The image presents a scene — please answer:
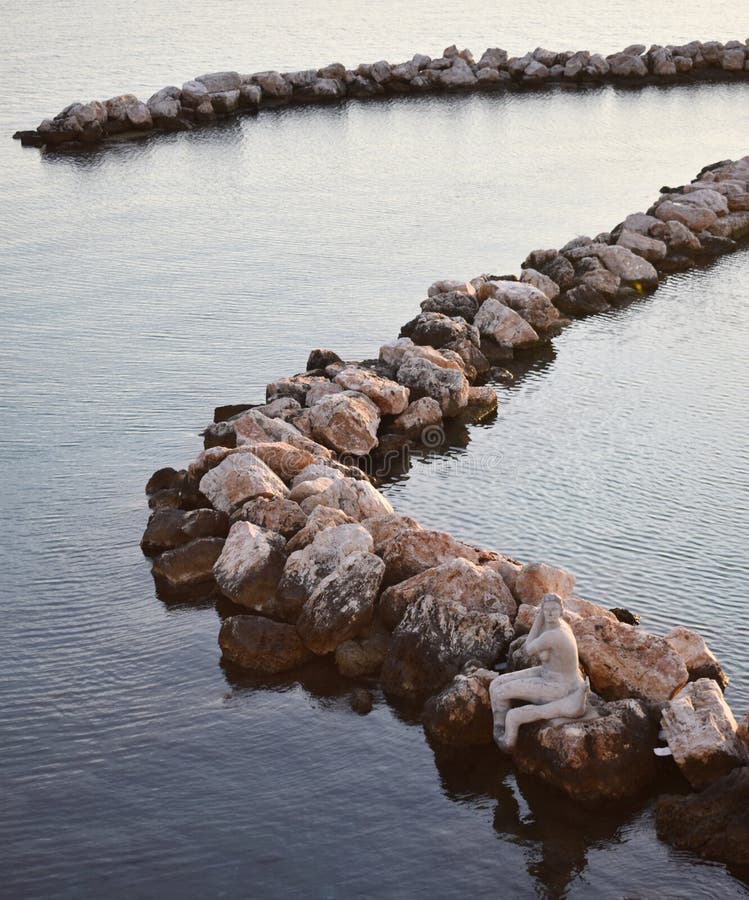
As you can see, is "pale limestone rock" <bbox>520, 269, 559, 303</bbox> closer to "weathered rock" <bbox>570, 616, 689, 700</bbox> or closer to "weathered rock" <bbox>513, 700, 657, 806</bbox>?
"weathered rock" <bbox>570, 616, 689, 700</bbox>

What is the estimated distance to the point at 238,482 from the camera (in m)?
23.2

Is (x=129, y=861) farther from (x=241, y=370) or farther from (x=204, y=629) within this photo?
(x=241, y=370)

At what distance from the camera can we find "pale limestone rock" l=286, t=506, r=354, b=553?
21.4 metres

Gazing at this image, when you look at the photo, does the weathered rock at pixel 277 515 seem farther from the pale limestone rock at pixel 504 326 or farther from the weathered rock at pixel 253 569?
the pale limestone rock at pixel 504 326

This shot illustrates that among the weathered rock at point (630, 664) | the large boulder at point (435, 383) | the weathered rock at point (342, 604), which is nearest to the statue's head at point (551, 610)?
the weathered rock at point (630, 664)

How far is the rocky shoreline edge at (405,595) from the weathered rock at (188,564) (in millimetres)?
28

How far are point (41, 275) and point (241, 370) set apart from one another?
10.4 m

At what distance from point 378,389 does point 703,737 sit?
1315cm

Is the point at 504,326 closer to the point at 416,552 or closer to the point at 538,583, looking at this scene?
the point at 416,552

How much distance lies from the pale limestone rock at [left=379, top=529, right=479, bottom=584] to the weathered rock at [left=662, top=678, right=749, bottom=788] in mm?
5066

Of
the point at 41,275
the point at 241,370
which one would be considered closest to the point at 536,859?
the point at 241,370

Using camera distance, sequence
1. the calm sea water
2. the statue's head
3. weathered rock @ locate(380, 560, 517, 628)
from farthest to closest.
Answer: weathered rock @ locate(380, 560, 517, 628) → the statue's head → the calm sea water

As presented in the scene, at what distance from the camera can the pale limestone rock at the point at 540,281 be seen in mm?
36156

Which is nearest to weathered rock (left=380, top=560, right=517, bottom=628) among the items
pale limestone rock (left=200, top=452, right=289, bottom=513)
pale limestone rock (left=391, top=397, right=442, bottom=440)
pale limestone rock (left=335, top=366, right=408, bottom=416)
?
pale limestone rock (left=200, top=452, right=289, bottom=513)
